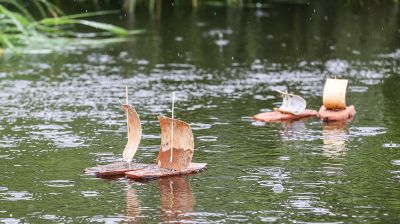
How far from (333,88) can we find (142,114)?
127 inches

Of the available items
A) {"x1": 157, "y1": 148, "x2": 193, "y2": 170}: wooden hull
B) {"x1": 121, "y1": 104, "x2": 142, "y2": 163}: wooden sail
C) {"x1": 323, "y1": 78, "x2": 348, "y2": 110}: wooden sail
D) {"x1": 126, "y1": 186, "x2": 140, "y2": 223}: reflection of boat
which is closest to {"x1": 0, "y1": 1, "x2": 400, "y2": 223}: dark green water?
{"x1": 126, "y1": 186, "x2": 140, "y2": 223}: reflection of boat

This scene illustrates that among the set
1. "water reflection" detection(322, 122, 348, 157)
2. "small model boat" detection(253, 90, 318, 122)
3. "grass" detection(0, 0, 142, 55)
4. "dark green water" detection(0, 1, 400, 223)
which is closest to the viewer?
"dark green water" detection(0, 1, 400, 223)

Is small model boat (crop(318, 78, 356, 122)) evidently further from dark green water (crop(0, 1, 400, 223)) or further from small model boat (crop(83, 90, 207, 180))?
small model boat (crop(83, 90, 207, 180))

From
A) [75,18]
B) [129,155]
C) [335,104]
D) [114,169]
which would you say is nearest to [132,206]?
[114,169]

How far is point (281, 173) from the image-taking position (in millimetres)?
14523

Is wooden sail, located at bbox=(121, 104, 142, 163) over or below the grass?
below

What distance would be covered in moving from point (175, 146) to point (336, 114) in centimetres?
495

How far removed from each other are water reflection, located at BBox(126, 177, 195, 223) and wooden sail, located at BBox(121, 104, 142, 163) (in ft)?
2.05

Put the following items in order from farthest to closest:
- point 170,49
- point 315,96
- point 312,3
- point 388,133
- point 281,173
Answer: point 312,3, point 170,49, point 315,96, point 388,133, point 281,173

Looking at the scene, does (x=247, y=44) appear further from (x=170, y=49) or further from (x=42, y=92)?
(x=42, y=92)

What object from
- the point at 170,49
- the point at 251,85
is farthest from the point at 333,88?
the point at 170,49

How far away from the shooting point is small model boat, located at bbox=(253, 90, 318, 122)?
18.9 metres

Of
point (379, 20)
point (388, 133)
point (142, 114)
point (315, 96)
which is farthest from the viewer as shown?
point (379, 20)

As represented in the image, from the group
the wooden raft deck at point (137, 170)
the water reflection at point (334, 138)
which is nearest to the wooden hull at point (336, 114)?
the water reflection at point (334, 138)
